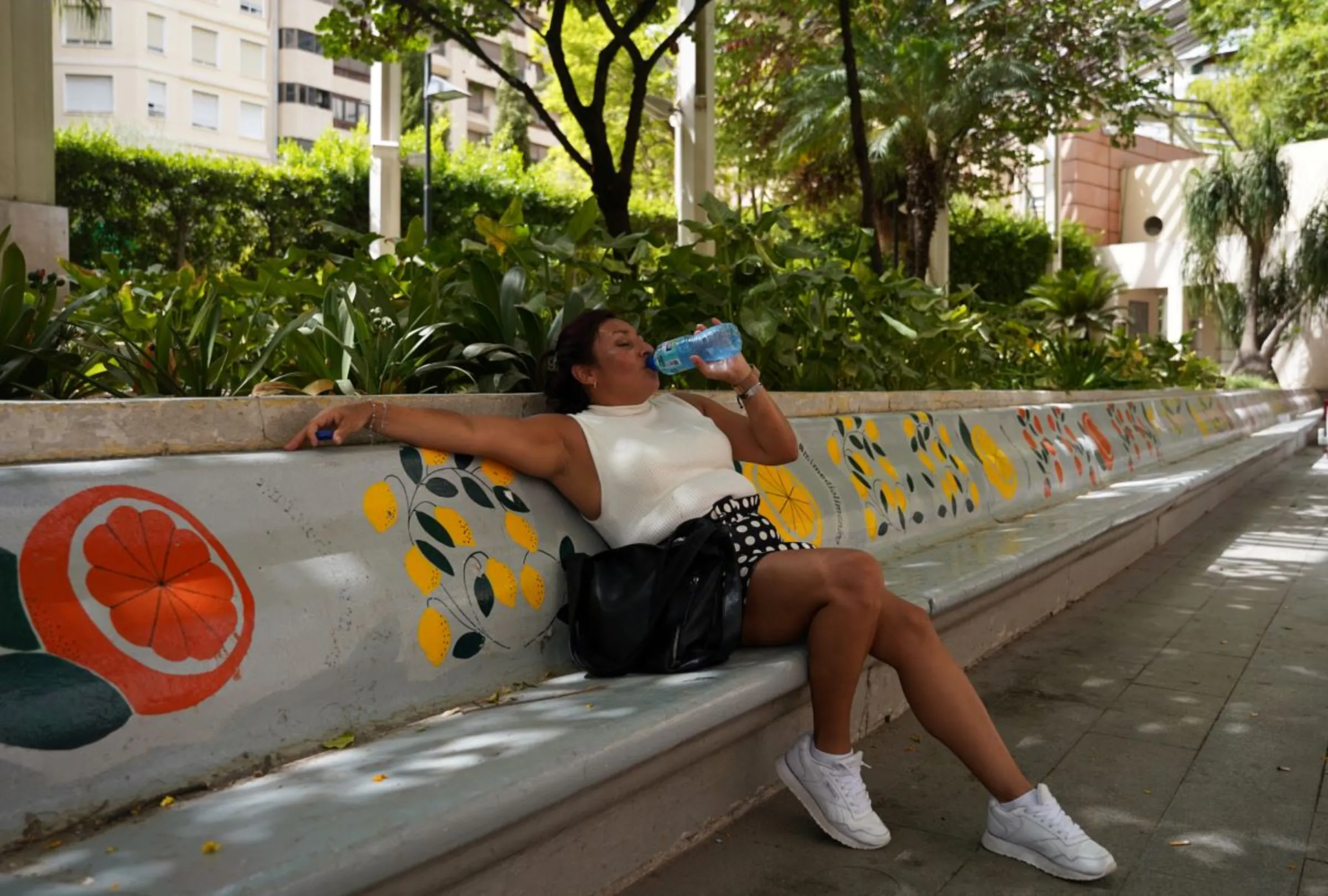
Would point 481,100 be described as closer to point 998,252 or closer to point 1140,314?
point 998,252

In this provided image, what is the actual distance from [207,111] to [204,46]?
8.35 feet

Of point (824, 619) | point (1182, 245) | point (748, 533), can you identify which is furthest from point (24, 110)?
point (1182, 245)

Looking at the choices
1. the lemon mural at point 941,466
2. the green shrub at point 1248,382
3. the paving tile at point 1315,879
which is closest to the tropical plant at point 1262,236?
the green shrub at point 1248,382

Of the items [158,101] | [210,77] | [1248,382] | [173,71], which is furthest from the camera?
[210,77]

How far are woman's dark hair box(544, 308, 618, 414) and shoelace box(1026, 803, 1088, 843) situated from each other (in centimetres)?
142

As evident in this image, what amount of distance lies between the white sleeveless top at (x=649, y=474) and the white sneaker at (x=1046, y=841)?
0.95m

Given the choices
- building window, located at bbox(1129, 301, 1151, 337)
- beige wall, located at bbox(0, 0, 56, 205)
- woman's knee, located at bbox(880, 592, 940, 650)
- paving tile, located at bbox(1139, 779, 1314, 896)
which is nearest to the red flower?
woman's knee, located at bbox(880, 592, 940, 650)

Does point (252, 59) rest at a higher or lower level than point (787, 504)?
higher

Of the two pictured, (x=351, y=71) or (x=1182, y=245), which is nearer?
(x=1182, y=245)

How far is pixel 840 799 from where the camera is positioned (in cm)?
249

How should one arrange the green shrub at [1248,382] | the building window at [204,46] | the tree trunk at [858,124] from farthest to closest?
1. the building window at [204,46]
2. the green shrub at [1248,382]
3. the tree trunk at [858,124]

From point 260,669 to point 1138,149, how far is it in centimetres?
4279

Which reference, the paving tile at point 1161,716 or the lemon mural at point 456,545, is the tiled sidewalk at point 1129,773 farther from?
the lemon mural at point 456,545

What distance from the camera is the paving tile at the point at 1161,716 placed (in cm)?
325
